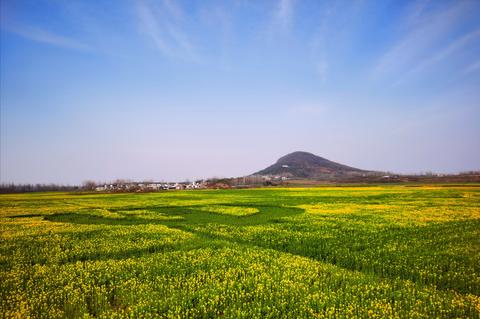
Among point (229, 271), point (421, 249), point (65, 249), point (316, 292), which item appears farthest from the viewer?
point (65, 249)

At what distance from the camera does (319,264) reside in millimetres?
14133

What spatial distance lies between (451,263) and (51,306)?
1688cm

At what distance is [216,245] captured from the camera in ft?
60.6

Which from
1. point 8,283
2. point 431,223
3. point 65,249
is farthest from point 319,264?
point 431,223

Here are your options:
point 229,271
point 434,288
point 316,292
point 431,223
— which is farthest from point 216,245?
point 431,223

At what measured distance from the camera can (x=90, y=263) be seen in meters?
14.5

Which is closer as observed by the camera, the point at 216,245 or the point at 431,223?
the point at 216,245

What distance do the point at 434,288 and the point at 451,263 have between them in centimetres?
372

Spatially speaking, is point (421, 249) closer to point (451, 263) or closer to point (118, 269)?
point (451, 263)

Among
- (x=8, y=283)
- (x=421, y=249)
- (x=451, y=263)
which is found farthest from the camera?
(x=421, y=249)

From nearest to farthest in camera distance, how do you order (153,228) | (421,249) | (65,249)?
(421,249), (65,249), (153,228)

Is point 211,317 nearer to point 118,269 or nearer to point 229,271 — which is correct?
point 229,271

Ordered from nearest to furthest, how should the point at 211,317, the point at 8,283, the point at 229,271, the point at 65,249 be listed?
the point at 211,317 < the point at 8,283 < the point at 229,271 < the point at 65,249

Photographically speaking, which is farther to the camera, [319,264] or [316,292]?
[319,264]
